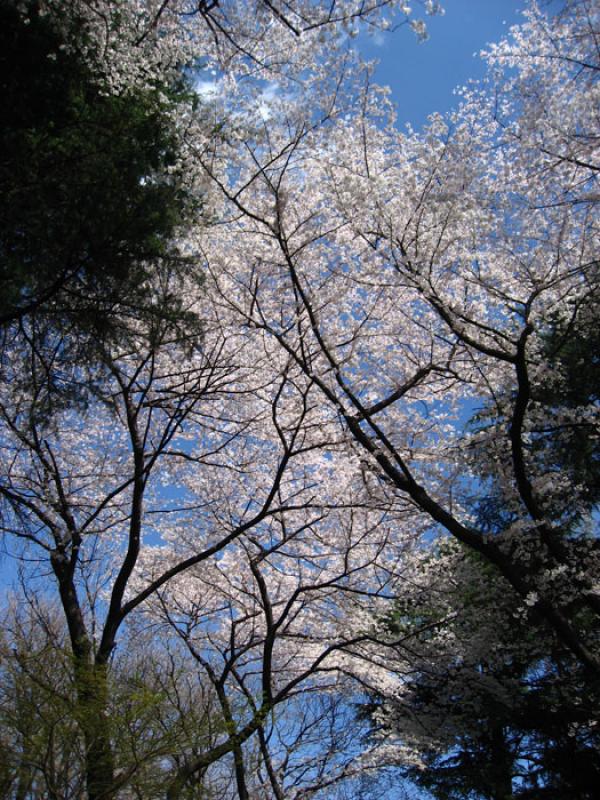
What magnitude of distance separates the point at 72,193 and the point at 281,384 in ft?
10.3

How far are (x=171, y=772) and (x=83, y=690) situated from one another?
901 millimetres

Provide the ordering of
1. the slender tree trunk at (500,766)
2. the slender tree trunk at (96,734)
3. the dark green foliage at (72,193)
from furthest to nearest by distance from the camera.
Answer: the slender tree trunk at (500,766) < the slender tree trunk at (96,734) < the dark green foliage at (72,193)

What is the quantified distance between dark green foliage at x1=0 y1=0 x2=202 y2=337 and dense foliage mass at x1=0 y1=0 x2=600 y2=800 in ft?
0.08

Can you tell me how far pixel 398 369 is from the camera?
7750mm

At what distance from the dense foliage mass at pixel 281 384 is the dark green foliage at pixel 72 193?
0.02m

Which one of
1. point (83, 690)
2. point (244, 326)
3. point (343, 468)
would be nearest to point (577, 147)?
point (244, 326)

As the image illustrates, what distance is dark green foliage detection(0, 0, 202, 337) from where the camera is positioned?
4.11 m

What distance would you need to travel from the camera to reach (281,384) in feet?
22.4

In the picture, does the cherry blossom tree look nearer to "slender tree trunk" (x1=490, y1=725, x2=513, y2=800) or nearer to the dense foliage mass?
the dense foliage mass

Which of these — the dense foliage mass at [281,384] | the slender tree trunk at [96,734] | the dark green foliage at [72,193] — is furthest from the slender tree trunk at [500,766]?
the dark green foliage at [72,193]

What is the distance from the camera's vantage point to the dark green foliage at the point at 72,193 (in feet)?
13.5

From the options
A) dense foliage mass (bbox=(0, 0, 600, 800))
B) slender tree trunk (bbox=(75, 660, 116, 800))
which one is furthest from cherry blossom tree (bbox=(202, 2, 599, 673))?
slender tree trunk (bbox=(75, 660, 116, 800))

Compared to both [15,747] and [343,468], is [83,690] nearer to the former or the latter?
[15,747]

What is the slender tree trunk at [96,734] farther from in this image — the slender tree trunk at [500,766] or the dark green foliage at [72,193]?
the slender tree trunk at [500,766]
